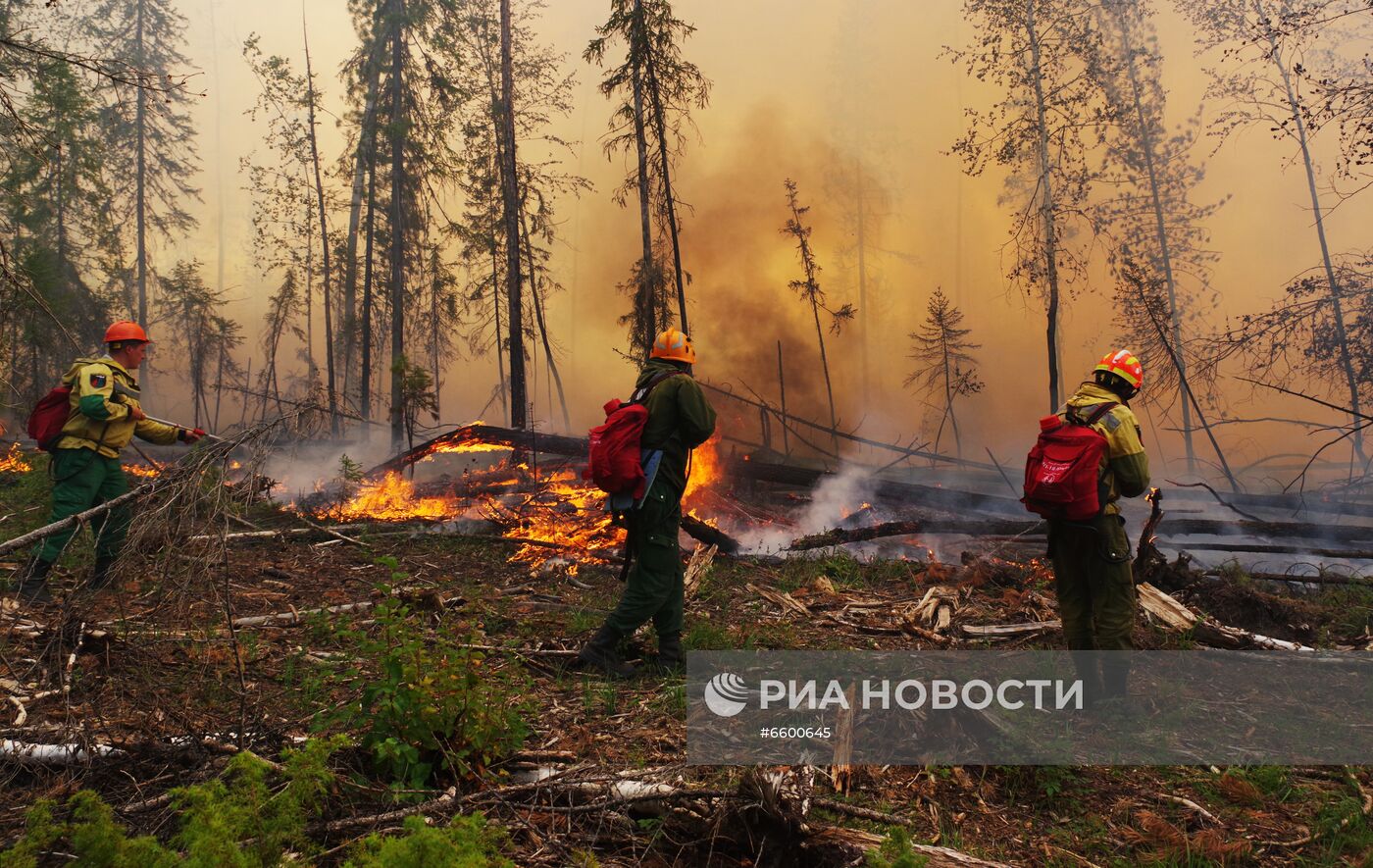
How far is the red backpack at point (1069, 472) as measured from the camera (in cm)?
461

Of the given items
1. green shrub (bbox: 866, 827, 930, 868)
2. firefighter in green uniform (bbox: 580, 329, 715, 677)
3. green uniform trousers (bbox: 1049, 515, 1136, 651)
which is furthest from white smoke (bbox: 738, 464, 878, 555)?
green shrub (bbox: 866, 827, 930, 868)

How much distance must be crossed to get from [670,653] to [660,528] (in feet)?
3.15

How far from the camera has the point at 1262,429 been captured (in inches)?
734

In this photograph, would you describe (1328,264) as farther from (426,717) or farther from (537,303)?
(537,303)

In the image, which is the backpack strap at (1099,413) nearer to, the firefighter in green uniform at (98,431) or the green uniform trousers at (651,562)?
the green uniform trousers at (651,562)

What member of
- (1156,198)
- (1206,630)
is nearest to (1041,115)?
(1156,198)

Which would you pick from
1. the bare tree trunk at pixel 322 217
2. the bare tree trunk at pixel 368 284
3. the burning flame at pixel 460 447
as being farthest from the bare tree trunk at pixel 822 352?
the bare tree trunk at pixel 322 217

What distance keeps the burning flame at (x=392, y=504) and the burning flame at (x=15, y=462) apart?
5.97 m

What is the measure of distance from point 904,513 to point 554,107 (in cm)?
1528

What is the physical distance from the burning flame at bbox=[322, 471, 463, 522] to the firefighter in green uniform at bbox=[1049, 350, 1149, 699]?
29.3 ft

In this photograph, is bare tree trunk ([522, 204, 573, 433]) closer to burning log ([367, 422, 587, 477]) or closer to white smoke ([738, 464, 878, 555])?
burning log ([367, 422, 587, 477])

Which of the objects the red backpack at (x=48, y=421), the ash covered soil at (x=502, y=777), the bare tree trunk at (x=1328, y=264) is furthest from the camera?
the bare tree trunk at (x=1328, y=264)

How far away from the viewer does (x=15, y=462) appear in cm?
1450

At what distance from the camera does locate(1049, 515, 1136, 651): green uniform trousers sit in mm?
4750
